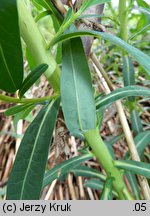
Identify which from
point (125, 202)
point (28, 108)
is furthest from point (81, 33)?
point (125, 202)

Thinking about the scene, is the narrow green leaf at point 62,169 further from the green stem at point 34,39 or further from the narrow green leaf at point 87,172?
the green stem at point 34,39

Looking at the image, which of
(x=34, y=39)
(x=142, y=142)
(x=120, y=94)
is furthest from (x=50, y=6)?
(x=142, y=142)

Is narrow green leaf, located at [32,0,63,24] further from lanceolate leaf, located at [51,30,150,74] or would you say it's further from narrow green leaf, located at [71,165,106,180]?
narrow green leaf, located at [71,165,106,180]

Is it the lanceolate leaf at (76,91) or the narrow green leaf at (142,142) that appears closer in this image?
the lanceolate leaf at (76,91)

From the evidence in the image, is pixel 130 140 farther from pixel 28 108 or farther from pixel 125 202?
pixel 28 108

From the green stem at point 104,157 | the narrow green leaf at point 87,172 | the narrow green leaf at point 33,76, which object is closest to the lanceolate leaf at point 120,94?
the green stem at point 104,157

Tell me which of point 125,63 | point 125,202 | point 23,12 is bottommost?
point 125,202

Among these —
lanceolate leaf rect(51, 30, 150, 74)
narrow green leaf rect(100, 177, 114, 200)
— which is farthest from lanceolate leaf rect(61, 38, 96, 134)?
narrow green leaf rect(100, 177, 114, 200)
